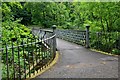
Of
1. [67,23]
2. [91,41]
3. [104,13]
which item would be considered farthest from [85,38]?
[67,23]

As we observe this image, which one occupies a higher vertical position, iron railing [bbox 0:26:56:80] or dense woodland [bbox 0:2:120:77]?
dense woodland [bbox 0:2:120:77]

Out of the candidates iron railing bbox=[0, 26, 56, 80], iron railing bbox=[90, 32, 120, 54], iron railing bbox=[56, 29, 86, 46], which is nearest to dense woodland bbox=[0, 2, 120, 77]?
iron railing bbox=[90, 32, 120, 54]

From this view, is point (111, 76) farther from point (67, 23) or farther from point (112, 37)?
point (67, 23)

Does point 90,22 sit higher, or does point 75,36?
point 90,22

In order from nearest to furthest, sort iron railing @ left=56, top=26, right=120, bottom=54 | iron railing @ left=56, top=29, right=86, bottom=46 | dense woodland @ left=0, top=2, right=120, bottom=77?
dense woodland @ left=0, top=2, right=120, bottom=77 < iron railing @ left=56, top=26, right=120, bottom=54 < iron railing @ left=56, top=29, right=86, bottom=46

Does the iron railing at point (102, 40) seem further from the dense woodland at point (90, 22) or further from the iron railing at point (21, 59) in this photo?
the iron railing at point (21, 59)

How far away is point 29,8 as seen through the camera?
3188 centimetres

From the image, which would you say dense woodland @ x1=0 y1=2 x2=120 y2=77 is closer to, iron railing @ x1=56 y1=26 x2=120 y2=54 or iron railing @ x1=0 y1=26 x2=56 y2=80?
iron railing @ x1=56 y1=26 x2=120 y2=54

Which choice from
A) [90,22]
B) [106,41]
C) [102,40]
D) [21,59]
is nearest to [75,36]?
[90,22]

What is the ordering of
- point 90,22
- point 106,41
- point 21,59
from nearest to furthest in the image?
1. point 21,59
2. point 106,41
3. point 90,22

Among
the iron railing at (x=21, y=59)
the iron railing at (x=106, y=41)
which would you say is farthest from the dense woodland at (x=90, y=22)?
the iron railing at (x=21, y=59)

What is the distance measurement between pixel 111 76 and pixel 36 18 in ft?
92.0

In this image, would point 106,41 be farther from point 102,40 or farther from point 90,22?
point 90,22

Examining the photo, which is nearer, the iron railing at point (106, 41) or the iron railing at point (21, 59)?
the iron railing at point (21, 59)
